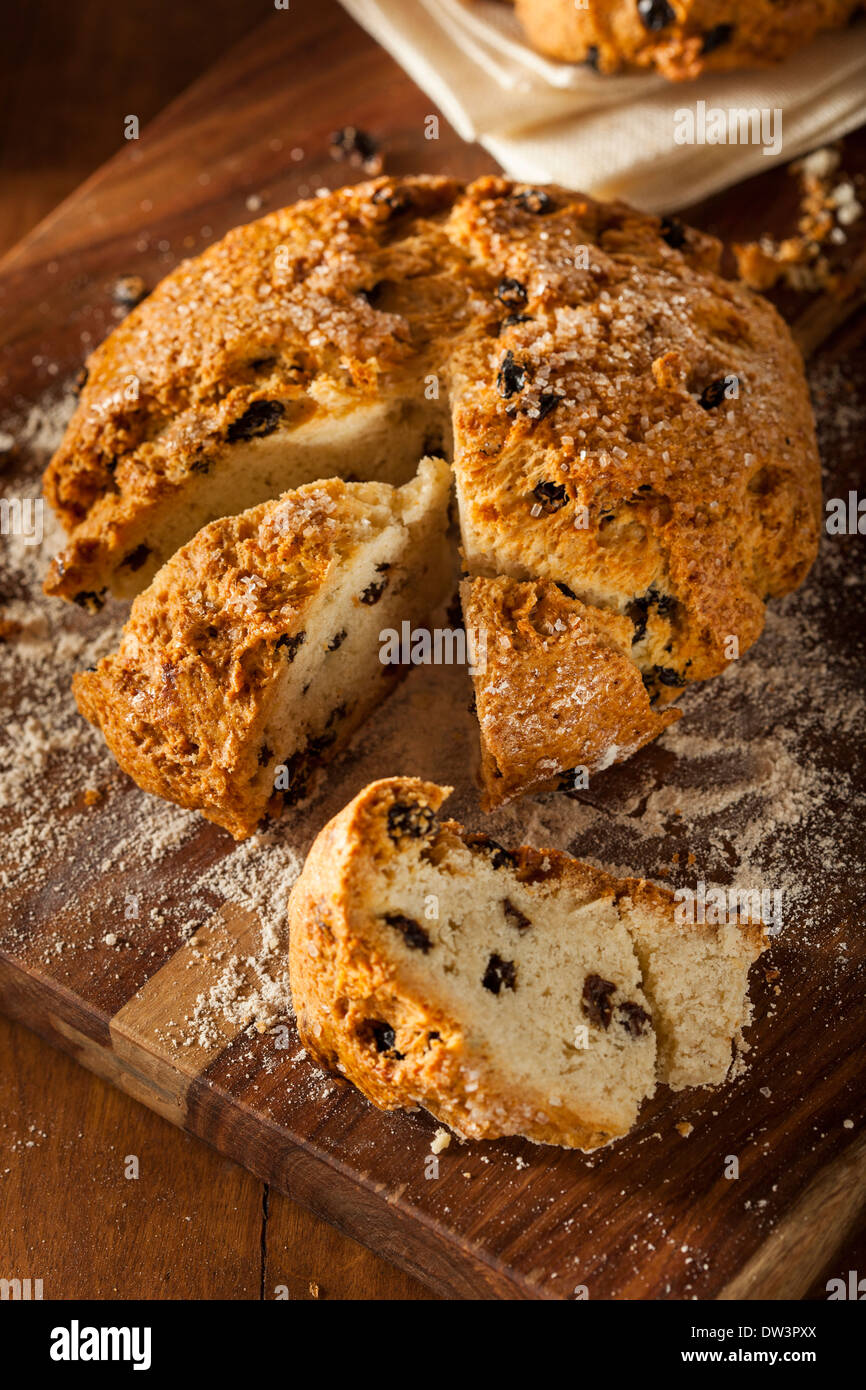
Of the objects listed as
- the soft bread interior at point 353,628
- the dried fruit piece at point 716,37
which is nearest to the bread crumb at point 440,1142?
the soft bread interior at point 353,628

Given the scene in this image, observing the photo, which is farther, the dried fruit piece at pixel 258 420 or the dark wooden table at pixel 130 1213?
the dried fruit piece at pixel 258 420

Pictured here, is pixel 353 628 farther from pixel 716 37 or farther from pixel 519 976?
pixel 716 37

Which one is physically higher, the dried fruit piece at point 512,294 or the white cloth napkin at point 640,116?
the white cloth napkin at point 640,116

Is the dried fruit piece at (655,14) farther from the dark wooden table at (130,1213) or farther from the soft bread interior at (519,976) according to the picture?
the dark wooden table at (130,1213)

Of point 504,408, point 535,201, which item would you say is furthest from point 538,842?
point 535,201

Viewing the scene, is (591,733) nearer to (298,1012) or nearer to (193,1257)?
(298,1012)

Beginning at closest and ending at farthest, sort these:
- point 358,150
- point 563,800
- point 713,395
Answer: point 713,395
point 563,800
point 358,150
